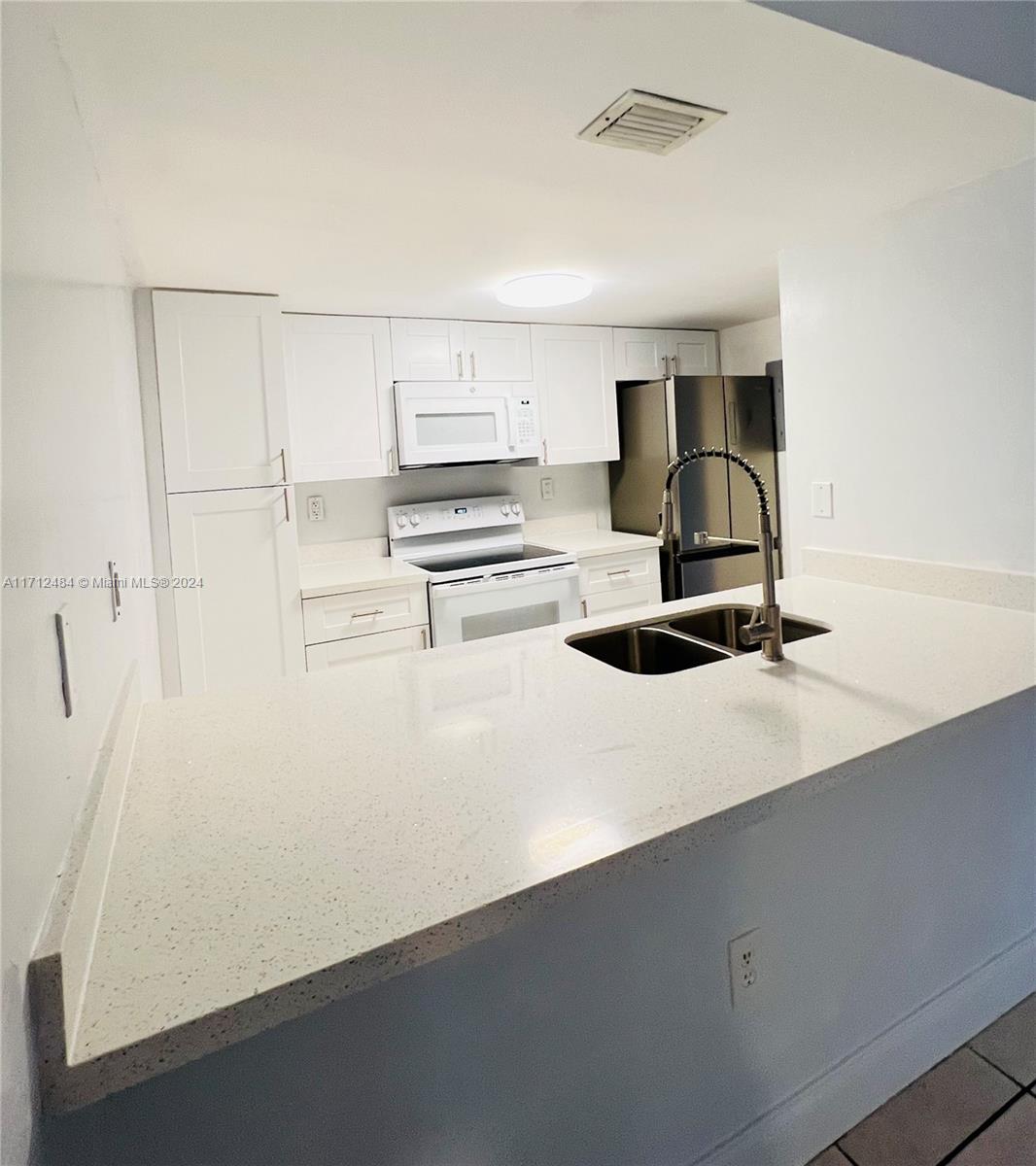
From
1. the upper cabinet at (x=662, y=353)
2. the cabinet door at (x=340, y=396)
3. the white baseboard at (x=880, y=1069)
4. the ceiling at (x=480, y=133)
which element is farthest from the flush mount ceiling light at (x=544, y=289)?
the white baseboard at (x=880, y=1069)

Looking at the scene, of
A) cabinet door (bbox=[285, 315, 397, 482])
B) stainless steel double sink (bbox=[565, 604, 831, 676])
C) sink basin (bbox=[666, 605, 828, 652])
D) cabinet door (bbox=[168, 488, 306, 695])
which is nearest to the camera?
stainless steel double sink (bbox=[565, 604, 831, 676])

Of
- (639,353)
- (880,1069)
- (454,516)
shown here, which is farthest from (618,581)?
(880,1069)

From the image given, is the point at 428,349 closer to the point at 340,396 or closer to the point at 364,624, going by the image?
the point at 340,396

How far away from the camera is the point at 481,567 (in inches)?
124

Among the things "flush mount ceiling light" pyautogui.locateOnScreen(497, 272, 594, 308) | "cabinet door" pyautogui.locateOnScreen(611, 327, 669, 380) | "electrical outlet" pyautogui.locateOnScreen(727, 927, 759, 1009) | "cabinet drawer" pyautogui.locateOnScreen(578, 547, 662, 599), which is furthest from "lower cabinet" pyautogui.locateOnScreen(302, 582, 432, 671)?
"electrical outlet" pyautogui.locateOnScreen(727, 927, 759, 1009)

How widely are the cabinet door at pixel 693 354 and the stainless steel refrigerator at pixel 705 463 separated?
32cm

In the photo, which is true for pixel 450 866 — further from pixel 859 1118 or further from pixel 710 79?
pixel 710 79

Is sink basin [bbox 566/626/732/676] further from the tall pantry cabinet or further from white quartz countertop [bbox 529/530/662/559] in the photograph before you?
white quartz countertop [bbox 529/530/662/559]

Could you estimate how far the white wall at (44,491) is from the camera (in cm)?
55

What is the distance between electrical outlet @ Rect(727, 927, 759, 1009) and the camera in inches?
48.5

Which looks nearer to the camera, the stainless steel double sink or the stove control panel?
the stainless steel double sink

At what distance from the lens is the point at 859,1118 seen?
1390mm

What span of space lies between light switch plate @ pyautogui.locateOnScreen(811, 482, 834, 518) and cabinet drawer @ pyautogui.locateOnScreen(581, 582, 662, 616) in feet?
4.09

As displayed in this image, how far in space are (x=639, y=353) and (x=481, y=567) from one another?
4.92 ft
